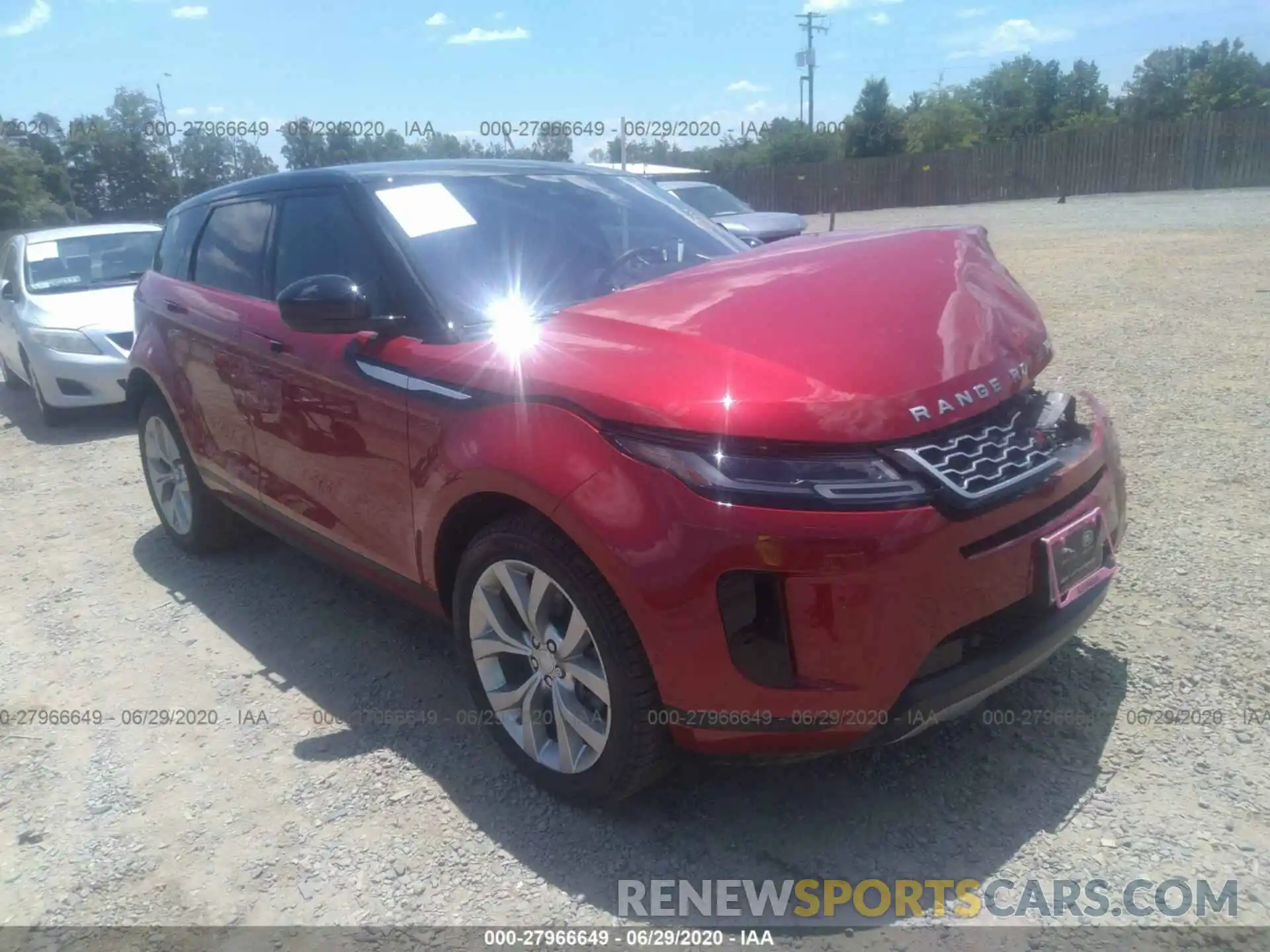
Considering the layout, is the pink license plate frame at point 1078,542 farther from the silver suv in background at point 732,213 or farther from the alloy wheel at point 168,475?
the silver suv in background at point 732,213

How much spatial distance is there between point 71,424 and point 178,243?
15.3 feet

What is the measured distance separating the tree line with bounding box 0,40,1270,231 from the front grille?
10.4 meters

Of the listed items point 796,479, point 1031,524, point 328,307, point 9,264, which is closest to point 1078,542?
point 1031,524

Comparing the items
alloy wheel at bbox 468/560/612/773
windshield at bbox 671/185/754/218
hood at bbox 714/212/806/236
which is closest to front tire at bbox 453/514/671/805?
alloy wheel at bbox 468/560/612/773

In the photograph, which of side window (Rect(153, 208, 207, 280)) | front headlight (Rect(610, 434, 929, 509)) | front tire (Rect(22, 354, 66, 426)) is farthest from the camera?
front tire (Rect(22, 354, 66, 426))

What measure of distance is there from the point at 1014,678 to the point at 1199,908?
2.12ft

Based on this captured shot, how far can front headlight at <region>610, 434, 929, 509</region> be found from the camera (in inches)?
85.6

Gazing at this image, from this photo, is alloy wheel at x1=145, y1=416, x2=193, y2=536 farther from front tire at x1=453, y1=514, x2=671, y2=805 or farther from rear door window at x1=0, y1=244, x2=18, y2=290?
rear door window at x1=0, y1=244, x2=18, y2=290

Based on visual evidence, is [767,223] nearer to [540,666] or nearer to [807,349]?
[807,349]

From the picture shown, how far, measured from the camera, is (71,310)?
8.25 m

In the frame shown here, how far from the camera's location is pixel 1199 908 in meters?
2.26

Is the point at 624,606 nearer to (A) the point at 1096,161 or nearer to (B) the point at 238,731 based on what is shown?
(B) the point at 238,731

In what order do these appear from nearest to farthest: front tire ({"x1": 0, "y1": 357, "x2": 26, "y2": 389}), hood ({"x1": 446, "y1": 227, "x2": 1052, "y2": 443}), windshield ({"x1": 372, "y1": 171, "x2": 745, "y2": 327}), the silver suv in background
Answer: hood ({"x1": 446, "y1": 227, "x2": 1052, "y2": 443}) < windshield ({"x1": 372, "y1": 171, "x2": 745, "y2": 327}) < the silver suv in background < front tire ({"x1": 0, "y1": 357, "x2": 26, "y2": 389})

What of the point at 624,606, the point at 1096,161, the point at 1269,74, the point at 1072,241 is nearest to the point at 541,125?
the point at 1072,241
